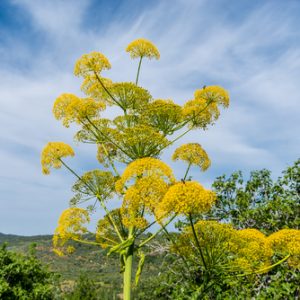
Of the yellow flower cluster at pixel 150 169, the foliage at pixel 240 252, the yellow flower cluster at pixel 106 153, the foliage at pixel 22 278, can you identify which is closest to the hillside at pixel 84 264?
the foliage at pixel 22 278

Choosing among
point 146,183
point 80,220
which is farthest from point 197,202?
point 80,220

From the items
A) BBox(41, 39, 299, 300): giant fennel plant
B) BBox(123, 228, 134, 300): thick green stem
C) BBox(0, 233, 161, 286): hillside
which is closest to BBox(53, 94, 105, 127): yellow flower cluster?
BBox(41, 39, 299, 300): giant fennel plant

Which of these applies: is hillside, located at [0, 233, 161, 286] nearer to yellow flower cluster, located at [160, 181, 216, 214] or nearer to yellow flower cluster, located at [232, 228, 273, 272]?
yellow flower cluster, located at [232, 228, 273, 272]

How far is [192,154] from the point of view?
7.12 metres

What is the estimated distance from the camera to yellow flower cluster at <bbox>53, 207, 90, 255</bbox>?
22.6ft

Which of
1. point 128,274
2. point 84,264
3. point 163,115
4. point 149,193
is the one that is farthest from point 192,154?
point 84,264

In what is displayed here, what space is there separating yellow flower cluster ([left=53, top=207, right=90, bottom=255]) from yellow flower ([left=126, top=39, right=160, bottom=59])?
3083 millimetres

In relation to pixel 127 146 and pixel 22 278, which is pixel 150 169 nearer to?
pixel 127 146

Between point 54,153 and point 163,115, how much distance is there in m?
2.17

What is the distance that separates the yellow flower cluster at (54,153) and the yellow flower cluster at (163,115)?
165 centimetres

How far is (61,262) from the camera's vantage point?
465ft

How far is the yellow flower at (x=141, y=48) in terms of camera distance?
7.48 meters

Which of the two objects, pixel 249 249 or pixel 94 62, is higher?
pixel 94 62

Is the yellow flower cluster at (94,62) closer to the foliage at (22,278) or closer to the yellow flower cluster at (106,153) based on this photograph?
the yellow flower cluster at (106,153)
